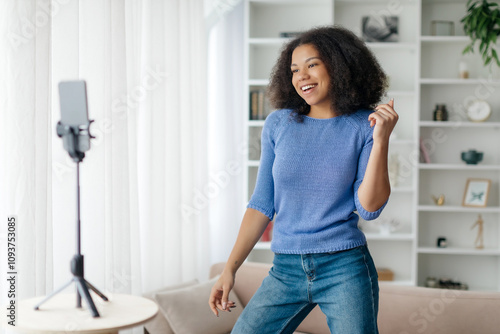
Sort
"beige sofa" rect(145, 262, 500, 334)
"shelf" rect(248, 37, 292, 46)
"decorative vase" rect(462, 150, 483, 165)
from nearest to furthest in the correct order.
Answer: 1. "beige sofa" rect(145, 262, 500, 334)
2. "shelf" rect(248, 37, 292, 46)
3. "decorative vase" rect(462, 150, 483, 165)

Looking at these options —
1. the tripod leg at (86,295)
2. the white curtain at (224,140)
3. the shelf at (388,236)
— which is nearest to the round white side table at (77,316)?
the tripod leg at (86,295)

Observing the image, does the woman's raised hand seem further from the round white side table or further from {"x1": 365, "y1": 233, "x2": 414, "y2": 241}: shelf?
{"x1": 365, "y1": 233, "x2": 414, "y2": 241}: shelf

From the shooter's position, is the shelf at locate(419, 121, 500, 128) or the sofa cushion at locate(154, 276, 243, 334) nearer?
the sofa cushion at locate(154, 276, 243, 334)

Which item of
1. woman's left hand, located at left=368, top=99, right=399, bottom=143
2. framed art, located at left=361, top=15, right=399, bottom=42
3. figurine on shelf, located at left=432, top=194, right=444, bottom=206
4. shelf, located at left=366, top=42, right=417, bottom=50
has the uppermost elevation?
framed art, located at left=361, top=15, right=399, bottom=42

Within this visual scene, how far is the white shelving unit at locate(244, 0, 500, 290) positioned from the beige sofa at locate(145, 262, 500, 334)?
72.5 inches

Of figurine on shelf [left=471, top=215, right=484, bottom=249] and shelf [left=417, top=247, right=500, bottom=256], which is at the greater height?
figurine on shelf [left=471, top=215, right=484, bottom=249]

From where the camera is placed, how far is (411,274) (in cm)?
421

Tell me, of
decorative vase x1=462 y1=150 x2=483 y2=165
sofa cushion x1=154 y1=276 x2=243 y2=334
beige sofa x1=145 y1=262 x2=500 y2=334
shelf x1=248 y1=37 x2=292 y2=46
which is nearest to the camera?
beige sofa x1=145 y1=262 x2=500 y2=334

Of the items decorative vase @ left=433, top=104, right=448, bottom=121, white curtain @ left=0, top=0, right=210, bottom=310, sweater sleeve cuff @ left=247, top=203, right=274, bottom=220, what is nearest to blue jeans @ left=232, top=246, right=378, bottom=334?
sweater sleeve cuff @ left=247, top=203, right=274, bottom=220

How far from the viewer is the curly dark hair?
142 centimetres

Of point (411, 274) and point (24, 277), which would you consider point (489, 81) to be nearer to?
point (411, 274)

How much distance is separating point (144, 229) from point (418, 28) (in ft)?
8.29

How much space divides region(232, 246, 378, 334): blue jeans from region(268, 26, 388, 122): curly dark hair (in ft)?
1.23

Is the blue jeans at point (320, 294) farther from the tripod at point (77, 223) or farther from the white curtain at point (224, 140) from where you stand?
the white curtain at point (224, 140)
